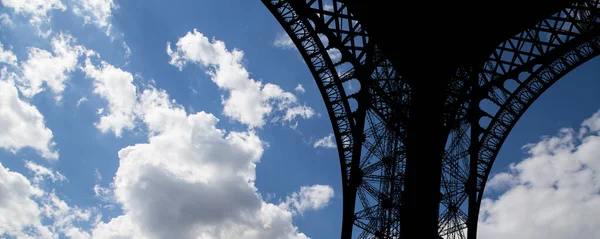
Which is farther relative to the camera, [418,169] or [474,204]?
[474,204]

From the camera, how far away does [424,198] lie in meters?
15.1

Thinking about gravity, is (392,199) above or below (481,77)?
below

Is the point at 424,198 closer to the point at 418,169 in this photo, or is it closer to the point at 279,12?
the point at 418,169

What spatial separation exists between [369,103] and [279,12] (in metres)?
5.75

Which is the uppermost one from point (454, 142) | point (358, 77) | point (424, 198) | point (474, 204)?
point (358, 77)

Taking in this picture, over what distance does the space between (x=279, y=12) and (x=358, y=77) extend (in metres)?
4.57

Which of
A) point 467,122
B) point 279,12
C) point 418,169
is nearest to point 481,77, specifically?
point 467,122

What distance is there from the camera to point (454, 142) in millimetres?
21734

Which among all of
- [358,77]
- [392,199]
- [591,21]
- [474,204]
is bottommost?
[392,199]

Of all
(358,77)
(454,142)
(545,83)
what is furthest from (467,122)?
(358,77)

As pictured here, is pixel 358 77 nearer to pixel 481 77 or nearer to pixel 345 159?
pixel 345 159

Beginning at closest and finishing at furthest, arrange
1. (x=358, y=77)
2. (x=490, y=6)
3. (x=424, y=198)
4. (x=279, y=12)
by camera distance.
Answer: (x=424, y=198)
(x=490, y=6)
(x=279, y=12)
(x=358, y=77)

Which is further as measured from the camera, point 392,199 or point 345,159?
point 345,159

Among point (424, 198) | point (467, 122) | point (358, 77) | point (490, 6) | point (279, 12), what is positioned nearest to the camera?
point (424, 198)
